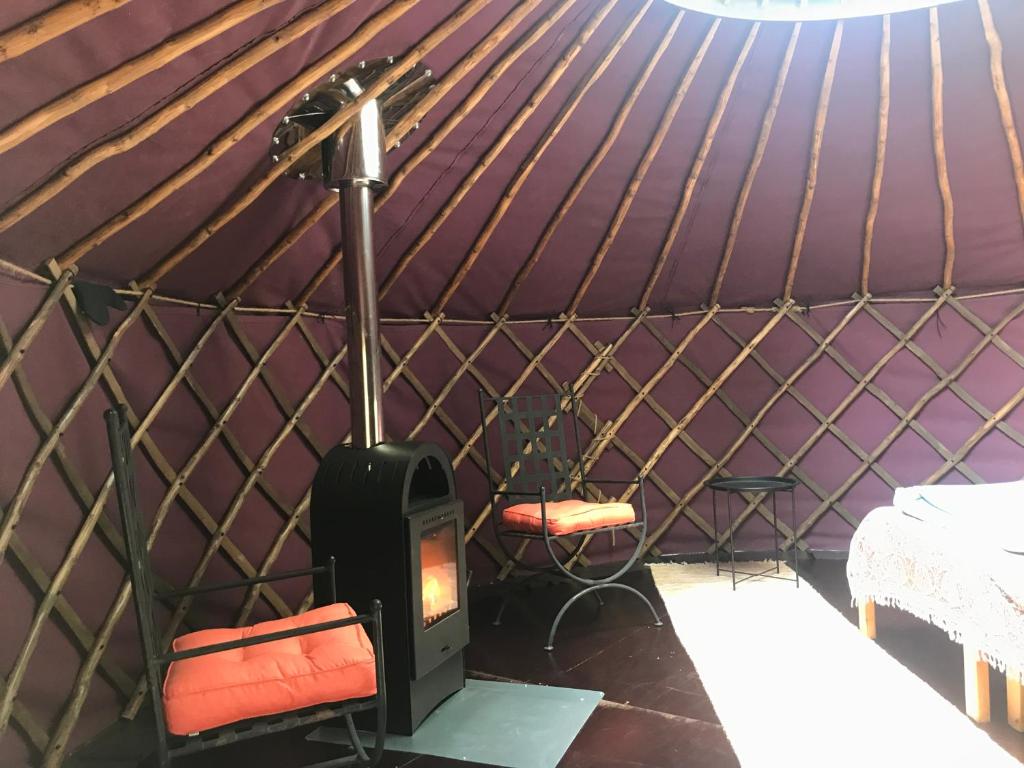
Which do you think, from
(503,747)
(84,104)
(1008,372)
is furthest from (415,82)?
(1008,372)

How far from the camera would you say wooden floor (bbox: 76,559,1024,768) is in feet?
6.18

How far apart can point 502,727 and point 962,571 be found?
1.26 meters

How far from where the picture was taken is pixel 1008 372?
364 centimetres

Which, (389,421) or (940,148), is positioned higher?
(940,148)

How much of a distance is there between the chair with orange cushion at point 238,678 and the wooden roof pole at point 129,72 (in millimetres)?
541

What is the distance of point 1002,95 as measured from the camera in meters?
2.77

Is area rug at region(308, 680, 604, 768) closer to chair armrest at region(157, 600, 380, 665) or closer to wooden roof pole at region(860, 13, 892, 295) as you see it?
chair armrest at region(157, 600, 380, 665)

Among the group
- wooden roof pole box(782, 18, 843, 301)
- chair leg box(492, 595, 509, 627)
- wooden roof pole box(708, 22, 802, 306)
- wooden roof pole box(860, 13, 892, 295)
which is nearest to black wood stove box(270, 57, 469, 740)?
chair leg box(492, 595, 509, 627)

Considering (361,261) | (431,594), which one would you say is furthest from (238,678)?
(361,261)

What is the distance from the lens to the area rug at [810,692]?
183 centimetres

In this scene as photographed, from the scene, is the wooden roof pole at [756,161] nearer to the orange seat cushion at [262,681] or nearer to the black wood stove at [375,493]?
the black wood stove at [375,493]

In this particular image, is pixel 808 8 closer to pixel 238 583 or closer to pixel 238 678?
pixel 238 583

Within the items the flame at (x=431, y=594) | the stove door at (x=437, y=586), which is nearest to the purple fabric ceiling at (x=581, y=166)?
the stove door at (x=437, y=586)

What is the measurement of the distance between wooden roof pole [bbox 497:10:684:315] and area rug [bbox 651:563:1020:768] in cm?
150
